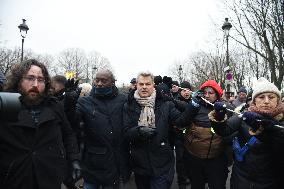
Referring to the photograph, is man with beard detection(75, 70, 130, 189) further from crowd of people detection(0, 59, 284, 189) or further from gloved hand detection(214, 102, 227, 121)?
gloved hand detection(214, 102, 227, 121)

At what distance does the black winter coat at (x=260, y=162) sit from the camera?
304 centimetres

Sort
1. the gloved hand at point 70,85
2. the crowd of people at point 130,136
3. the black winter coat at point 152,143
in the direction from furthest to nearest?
the gloved hand at point 70,85 → the black winter coat at point 152,143 → the crowd of people at point 130,136

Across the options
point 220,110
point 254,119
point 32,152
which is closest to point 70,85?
point 32,152

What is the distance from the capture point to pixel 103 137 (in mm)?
4066

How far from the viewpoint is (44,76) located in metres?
3.21

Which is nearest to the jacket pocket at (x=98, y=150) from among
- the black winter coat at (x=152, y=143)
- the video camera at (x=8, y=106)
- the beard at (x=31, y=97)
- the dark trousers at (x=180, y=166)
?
the black winter coat at (x=152, y=143)

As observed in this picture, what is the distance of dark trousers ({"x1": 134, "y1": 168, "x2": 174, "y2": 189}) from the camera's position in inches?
158

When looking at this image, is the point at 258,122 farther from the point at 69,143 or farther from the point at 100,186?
the point at 100,186

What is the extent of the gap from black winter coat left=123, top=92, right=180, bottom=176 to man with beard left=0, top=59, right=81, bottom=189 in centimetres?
100

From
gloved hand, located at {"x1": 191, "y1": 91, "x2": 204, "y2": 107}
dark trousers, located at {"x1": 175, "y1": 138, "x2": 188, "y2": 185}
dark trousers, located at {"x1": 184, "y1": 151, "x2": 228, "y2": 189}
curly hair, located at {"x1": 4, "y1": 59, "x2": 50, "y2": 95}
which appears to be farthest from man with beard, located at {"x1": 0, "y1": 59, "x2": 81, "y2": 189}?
dark trousers, located at {"x1": 175, "y1": 138, "x2": 188, "y2": 185}

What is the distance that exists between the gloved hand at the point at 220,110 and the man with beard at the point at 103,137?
130cm

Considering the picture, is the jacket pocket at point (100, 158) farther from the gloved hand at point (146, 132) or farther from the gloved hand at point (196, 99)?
the gloved hand at point (196, 99)

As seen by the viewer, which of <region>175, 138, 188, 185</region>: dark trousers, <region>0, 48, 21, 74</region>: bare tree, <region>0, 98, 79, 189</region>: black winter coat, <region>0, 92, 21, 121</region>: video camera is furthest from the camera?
<region>0, 48, 21, 74</region>: bare tree

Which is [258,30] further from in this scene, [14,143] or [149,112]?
[14,143]
